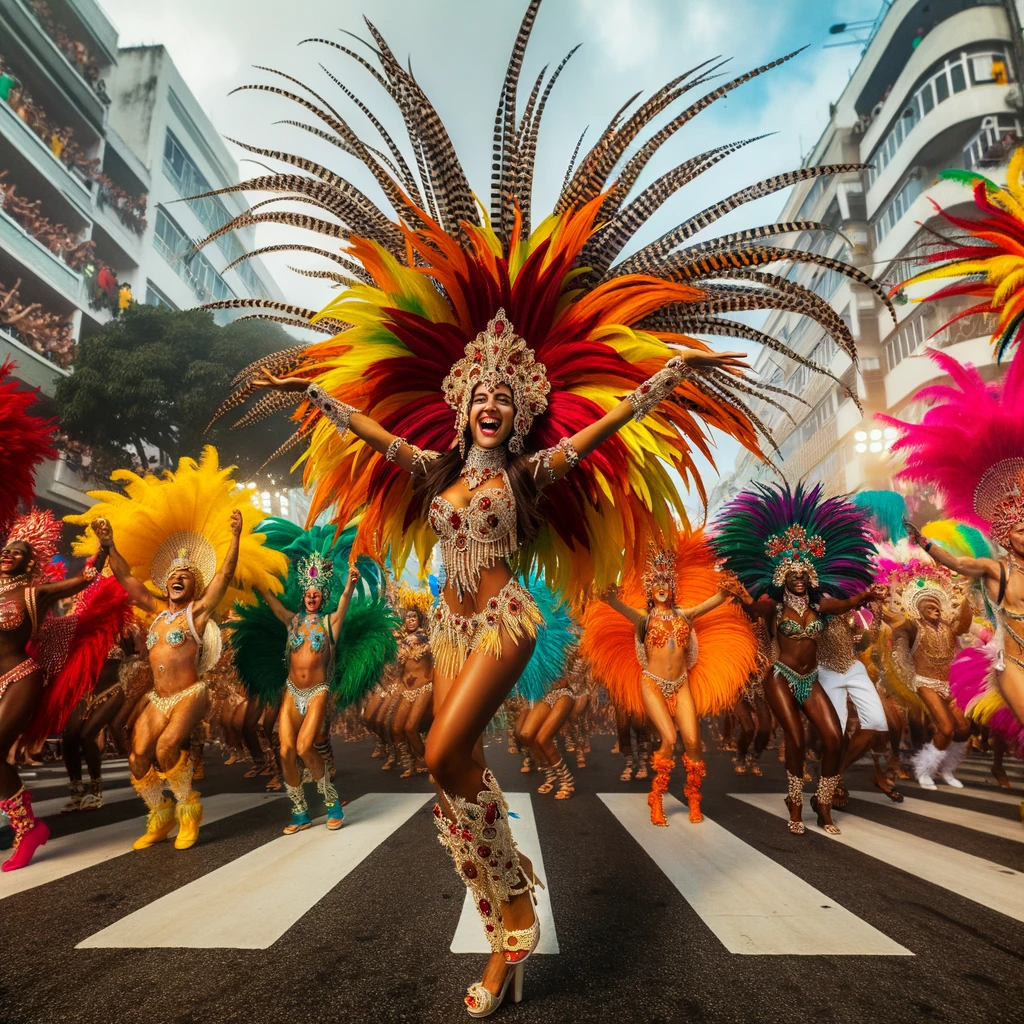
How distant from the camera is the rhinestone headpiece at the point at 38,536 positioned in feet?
16.7

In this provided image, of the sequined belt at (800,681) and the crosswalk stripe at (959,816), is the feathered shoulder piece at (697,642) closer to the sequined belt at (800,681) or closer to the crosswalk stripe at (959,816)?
the sequined belt at (800,681)

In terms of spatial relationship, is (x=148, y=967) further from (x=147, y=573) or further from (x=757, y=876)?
(x=147, y=573)

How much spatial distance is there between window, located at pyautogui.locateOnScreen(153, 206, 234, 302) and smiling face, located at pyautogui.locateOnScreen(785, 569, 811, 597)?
28.4 metres

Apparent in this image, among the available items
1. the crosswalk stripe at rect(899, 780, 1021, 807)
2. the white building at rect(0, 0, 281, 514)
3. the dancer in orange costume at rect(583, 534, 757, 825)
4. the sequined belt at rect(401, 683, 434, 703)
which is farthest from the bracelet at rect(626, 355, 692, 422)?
the white building at rect(0, 0, 281, 514)

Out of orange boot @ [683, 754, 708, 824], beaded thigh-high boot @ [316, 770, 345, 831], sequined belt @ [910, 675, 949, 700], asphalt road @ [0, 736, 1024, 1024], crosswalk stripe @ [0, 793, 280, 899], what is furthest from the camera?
sequined belt @ [910, 675, 949, 700]

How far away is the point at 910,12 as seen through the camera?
25703 millimetres

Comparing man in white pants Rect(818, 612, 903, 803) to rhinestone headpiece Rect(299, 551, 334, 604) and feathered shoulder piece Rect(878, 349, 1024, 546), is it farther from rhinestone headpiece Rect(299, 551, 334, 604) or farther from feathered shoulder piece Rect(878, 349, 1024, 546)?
rhinestone headpiece Rect(299, 551, 334, 604)

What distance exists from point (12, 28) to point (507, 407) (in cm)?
2863

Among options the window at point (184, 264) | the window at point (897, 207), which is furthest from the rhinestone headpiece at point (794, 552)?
the window at point (184, 264)

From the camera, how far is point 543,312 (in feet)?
10.5

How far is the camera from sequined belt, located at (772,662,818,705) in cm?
566

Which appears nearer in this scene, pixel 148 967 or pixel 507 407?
pixel 148 967

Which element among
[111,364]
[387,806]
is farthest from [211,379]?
[387,806]

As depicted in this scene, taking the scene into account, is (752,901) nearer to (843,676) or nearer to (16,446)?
(843,676)
